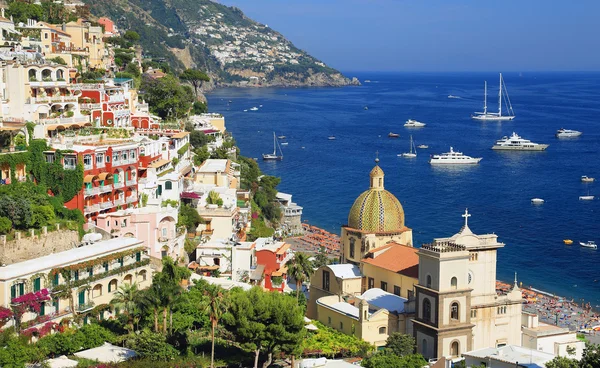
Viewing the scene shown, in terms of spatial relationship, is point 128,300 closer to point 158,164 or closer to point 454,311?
point 454,311

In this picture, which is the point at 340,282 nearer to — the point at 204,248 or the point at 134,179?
the point at 204,248

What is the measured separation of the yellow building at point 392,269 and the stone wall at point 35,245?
44.7ft

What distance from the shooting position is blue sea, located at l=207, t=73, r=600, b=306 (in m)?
70.8

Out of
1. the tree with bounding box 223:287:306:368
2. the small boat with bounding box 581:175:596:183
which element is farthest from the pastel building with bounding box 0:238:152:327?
the small boat with bounding box 581:175:596:183

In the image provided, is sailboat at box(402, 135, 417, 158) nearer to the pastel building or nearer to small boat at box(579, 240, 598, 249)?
small boat at box(579, 240, 598, 249)

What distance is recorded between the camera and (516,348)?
35.9 meters

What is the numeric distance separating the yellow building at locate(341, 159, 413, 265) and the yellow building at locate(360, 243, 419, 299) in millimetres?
741

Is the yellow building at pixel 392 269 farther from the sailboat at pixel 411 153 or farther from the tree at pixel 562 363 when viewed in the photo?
the sailboat at pixel 411 153

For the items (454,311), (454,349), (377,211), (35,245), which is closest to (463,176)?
(377,211)

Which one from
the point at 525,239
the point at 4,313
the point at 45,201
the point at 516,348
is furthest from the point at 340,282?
the point at 525,239

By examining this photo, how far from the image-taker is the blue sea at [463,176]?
7081 cm

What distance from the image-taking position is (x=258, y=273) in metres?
46.4

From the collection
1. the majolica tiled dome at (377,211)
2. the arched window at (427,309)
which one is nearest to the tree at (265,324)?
the arched window at (427,309)

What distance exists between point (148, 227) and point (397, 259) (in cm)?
1177
